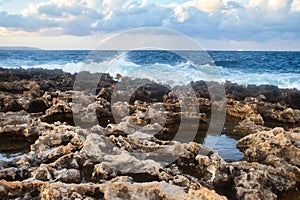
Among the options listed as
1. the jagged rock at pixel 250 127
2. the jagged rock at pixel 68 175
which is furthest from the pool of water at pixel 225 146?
the jagged rock at pixel 68 175

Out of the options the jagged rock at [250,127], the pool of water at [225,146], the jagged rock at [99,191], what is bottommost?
the pool of water at [225,146]

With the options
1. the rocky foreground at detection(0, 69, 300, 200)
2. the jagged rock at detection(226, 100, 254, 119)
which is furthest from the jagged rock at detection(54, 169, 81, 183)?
the jagged rock at detection(226, 100, 254, 119)

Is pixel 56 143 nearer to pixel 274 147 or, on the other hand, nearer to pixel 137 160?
pixel 137 160

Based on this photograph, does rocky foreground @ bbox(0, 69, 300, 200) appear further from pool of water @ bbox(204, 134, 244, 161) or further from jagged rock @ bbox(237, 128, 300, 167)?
pool of water @ bbox(204, 134, 244, 161)

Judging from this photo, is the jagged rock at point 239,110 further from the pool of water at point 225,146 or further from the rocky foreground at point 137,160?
the pool of water at point 225,146

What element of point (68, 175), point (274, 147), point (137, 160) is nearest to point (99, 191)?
point (68, 175)

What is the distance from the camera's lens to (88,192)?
538 centimetres

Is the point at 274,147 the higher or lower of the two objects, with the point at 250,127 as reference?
higher

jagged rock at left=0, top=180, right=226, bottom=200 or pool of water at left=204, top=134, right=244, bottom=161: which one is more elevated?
jagged rock at left=0, top=180, right=226, bottom=200

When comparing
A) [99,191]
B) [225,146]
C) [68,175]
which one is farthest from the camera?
[225,146]

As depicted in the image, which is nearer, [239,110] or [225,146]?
[225,146]

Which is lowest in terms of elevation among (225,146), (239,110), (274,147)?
(225,146)

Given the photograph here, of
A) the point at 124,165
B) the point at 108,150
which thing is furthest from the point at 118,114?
the point at 124,165

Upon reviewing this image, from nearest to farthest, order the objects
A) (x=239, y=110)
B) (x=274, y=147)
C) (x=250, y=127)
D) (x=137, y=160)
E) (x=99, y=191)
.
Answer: (x=99, y=191)
(x=137, y=160)
(x=274, y=147)
(x=250, y=127)
(x=239, y=110)
